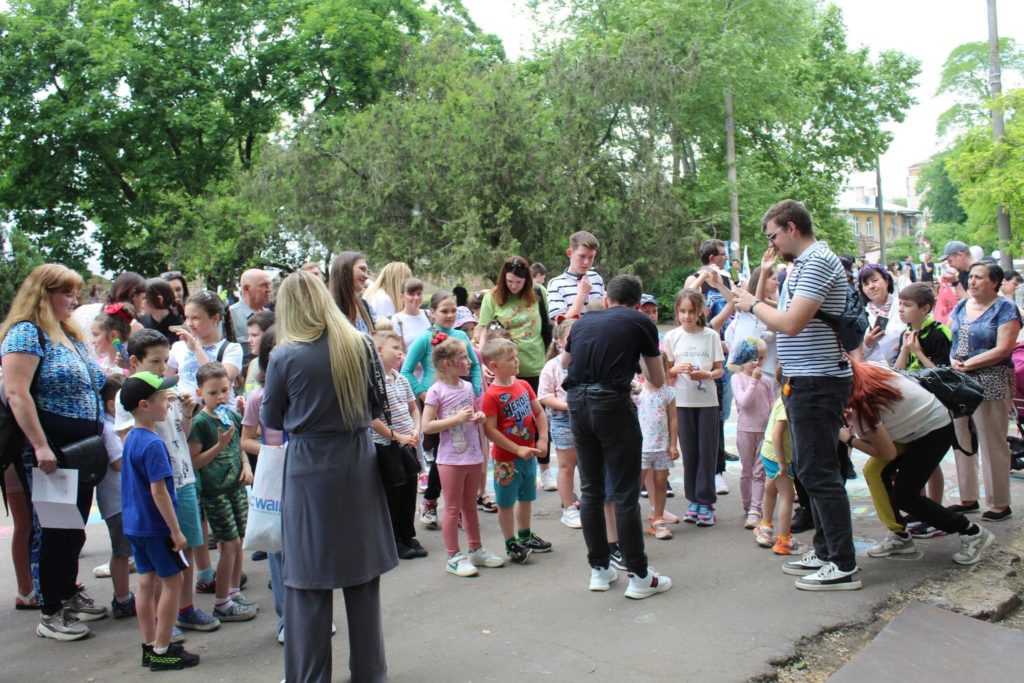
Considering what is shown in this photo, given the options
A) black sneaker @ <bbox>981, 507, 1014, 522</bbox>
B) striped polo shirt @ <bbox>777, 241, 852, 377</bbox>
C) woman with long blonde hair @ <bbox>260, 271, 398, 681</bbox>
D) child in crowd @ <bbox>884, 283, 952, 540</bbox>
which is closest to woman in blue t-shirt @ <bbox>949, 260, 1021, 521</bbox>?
black sneaker @ <bbox>981, 507, 1014, 522</bbox>

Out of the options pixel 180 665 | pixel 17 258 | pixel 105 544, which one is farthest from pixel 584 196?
pixel 180 665

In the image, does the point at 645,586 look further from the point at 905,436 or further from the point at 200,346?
the point at 200,346

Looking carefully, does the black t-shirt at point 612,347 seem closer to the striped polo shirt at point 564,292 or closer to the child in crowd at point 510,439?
the child in crowd at point 510,439

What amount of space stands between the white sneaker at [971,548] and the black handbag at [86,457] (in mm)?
5161

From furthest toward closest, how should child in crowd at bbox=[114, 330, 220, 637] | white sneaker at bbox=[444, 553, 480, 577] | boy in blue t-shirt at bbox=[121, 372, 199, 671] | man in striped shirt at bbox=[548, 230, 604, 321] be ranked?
1. man in striped shirt at bbox=[548, 230, 604, 321]
2. white sneaker at bbox=[444, 553, 480, 577]
3. child in crowd at bbox=[114, 330, 220, 637]
4. boy in blue t-shirt at bbox=[121, 372, 199, 671]

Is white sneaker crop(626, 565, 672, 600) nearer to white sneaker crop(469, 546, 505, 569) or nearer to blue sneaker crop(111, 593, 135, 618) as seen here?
white sneaker crop(469, 546, 505, 569)

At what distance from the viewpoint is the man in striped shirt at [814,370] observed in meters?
5.10

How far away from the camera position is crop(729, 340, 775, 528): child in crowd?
6.69 meters

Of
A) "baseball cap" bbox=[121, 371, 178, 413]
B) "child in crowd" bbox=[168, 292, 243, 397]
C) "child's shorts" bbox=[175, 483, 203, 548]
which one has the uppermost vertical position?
"child in crowd" bbox=[168, 292, 243, 397]

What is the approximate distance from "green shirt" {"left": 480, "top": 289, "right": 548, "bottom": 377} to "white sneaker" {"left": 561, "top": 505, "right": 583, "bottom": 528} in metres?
1.31

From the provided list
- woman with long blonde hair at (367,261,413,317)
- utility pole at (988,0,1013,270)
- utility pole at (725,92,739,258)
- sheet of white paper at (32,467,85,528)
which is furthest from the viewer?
utility pole at (725,92,739,258)

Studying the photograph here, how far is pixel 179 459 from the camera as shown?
15.8 ft

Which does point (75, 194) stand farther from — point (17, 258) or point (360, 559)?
point (360, 559)

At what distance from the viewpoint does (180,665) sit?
4.45 m
